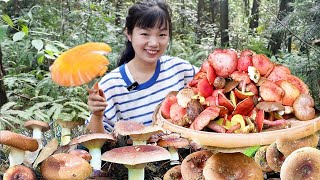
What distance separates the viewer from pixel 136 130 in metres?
1.67

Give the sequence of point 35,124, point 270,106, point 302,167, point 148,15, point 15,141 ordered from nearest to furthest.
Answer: point 302,167 < point 270,106 < point 15,141 < point 35,124 < point 148,15

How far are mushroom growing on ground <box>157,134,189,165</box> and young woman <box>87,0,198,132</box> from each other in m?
0.85

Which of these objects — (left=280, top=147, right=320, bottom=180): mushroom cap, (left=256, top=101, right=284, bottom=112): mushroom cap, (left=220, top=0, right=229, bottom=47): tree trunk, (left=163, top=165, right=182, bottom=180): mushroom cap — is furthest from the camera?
(left=220, top=0, right=229, bottom=47): tree trunk

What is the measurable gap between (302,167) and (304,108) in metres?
0.24

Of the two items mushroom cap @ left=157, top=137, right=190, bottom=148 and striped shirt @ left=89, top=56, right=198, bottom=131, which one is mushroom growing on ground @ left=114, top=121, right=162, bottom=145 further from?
striped shirt @ left=89, top=56, right=198, bottom=131

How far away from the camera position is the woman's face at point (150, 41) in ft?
8.48

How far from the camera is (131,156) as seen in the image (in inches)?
57.6

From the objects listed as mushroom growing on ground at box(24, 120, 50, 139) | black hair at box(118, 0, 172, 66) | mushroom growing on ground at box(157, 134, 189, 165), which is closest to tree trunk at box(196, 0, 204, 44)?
black hair at box(118, 0, 172, 66)

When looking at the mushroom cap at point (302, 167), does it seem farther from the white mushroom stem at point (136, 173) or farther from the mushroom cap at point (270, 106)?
the white mushroom stem at point (136, 173)

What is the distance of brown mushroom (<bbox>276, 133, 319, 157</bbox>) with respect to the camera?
4.28 ft

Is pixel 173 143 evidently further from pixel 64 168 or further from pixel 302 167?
pixel 302 167

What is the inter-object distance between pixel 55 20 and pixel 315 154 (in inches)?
291

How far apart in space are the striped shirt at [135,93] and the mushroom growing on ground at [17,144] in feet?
4.03

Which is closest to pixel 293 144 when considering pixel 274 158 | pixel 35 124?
pixel 274 158
